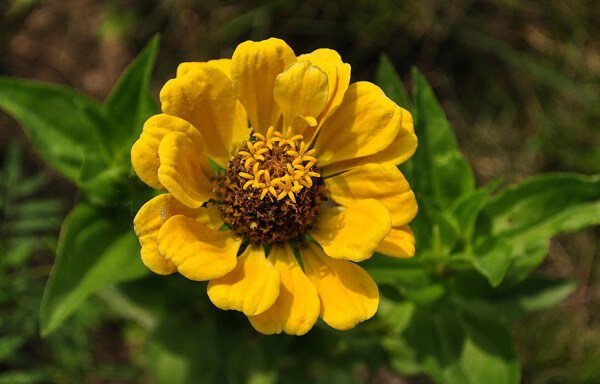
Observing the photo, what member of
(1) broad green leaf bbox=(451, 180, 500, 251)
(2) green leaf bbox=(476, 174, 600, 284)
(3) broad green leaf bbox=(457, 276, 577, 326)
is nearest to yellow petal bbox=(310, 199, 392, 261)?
(1) broad green leaf bbox=(451, 180, 500, 251)

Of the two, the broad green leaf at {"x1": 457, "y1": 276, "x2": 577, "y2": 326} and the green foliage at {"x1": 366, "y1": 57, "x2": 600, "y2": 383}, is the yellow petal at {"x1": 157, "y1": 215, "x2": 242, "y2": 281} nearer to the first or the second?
the green foliage at {"x1": 366, "y1": 57, "x2": 600, "y2": 383}

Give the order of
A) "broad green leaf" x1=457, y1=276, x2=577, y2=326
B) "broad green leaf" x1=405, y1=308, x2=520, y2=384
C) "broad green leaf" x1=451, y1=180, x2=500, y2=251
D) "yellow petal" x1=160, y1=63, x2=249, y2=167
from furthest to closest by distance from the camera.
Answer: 1. "broad green leaf" x1=457, y1=276, x2=577, y2=326
2. "broad green leaf" x1=405, y1=308, x2=520, y2=384
3. "broad green leaf" x1=451, y1=180, x2=500, y2=251
4. "yellow petal" x1=160, y1=63, x2=249, y2=167

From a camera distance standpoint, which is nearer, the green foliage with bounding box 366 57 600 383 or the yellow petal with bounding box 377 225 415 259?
the yellow petal with bounding box 377 225 415 259

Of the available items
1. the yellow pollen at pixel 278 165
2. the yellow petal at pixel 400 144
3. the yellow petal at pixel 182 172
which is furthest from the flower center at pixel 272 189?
the yellow petal at pixel 400 144

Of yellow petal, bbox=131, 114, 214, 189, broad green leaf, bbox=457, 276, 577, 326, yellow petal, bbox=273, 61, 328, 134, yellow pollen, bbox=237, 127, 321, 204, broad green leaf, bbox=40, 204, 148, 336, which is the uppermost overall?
yellow petal, bbox=273, 61, 328, 134

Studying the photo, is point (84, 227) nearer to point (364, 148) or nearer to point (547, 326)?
point (364, 148)

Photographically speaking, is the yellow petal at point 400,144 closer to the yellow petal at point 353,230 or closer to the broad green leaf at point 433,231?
the yellow petal at point 353,230

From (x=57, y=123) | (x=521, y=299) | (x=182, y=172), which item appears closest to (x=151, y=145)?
(x=182, y=172)

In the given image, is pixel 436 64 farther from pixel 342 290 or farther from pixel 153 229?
pixel 153 229
